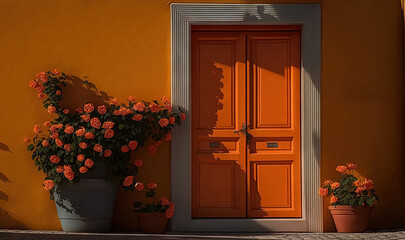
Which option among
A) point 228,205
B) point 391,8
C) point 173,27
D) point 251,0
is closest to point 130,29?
point 173,27

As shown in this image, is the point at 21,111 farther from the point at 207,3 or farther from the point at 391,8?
the point at 391,8

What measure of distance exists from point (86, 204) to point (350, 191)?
120 inches

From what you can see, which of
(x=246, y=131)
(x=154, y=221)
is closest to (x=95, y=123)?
(x=154, y=221)

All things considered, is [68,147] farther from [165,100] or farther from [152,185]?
[165,100]

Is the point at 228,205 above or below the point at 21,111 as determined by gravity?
below

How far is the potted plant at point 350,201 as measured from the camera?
8.38 meters

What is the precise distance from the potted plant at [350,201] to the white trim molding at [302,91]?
0.84 ft

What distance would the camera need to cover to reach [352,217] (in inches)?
330

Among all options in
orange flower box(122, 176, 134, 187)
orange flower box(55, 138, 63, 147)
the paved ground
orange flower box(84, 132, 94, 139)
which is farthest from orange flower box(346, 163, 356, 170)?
orange flower box(55, 138, 63, 147)

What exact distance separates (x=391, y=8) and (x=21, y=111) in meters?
4.62

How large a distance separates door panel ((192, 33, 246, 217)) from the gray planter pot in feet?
3.57

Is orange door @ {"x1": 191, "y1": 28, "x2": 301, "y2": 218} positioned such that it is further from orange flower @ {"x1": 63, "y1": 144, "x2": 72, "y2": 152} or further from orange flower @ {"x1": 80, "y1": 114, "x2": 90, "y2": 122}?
orange flower @ {"x1": 63, "y1": 144, "x2": 72, "y2": 152}

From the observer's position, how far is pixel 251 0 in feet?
28.6

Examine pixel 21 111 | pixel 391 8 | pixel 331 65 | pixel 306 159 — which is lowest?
pixel 306 159
